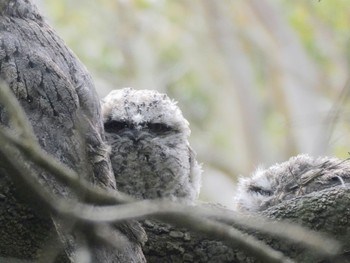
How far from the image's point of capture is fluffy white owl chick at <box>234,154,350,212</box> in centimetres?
559

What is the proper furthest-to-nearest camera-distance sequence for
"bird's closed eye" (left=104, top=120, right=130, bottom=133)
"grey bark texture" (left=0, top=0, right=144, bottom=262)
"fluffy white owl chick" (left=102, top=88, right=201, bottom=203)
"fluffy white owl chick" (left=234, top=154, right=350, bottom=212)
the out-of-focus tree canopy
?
the out-of-focus tree canopy
"bird's closed eye" (left=104, top=120, right=130, bottom=133)
"fluffy white owl chick" (left=234, top=154, right=350, bottom=212)
"fluffy white owl chick" (left=102, top=88, right=201, bottom=203)
"grey bark texture" (left=0, top=0, right=144, bottom=262)

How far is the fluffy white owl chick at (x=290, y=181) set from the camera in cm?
559

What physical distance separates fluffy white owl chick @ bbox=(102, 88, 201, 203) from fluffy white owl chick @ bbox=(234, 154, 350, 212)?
550 millimetres

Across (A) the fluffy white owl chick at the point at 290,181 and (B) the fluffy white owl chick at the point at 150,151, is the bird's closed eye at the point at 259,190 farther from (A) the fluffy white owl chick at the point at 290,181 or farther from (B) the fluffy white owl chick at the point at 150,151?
(B) the fluffy white owl chick at the point at 150,151

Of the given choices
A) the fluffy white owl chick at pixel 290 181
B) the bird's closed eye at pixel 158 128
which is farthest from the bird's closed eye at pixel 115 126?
the fluffy white owl chick at pixel 290 181

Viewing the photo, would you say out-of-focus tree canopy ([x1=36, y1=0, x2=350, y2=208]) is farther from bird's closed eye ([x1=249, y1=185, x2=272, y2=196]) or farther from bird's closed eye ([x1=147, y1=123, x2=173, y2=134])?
bird's closed eye ([x1=147, y1=123, x2=173, y2=134])

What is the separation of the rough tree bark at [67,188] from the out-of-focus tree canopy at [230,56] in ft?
33.4

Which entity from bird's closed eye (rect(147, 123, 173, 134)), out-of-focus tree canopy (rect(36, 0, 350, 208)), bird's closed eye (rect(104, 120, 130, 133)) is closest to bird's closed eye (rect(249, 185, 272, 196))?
bird's closed eye (rect(147, 123, 173, 134))

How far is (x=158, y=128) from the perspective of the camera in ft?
19.2

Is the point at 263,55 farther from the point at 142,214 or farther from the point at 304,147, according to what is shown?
the point at 142,214

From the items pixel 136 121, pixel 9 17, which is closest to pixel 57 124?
pixel 9 17

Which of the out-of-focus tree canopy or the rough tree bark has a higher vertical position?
the out-of-focus tree canopy

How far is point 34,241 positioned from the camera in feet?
12.9

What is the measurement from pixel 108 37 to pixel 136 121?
36.5 feet
